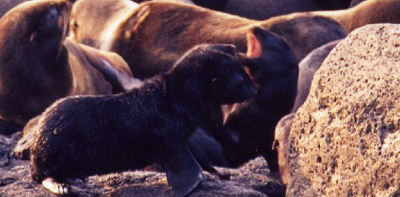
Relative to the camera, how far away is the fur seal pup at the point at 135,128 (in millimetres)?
3732

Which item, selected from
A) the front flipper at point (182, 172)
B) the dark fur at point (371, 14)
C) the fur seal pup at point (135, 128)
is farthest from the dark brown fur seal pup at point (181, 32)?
the front flipper at point (182, 172)

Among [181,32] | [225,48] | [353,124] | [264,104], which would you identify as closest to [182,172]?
[225,48]

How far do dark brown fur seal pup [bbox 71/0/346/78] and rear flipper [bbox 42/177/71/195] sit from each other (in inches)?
122

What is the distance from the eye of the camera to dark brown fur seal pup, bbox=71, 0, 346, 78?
6.84 meters

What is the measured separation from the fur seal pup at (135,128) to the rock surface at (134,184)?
0.09m

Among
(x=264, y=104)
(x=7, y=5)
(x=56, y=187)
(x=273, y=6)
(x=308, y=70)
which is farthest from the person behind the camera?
(x=273, y=6)

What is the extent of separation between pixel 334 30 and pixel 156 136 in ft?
11.2

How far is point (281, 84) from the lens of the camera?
5273mm

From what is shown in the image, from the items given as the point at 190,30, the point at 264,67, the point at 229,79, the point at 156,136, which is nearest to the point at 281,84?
the point at 264,67

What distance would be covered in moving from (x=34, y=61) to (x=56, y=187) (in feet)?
9.06

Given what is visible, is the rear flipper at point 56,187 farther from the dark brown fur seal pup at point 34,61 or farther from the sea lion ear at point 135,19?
the sea lion ear at point 135,19

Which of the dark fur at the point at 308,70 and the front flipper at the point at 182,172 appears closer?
the front flipper at the point at 182,172

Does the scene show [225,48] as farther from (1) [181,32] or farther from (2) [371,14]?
(2) [371,14]

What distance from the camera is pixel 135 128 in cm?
377
